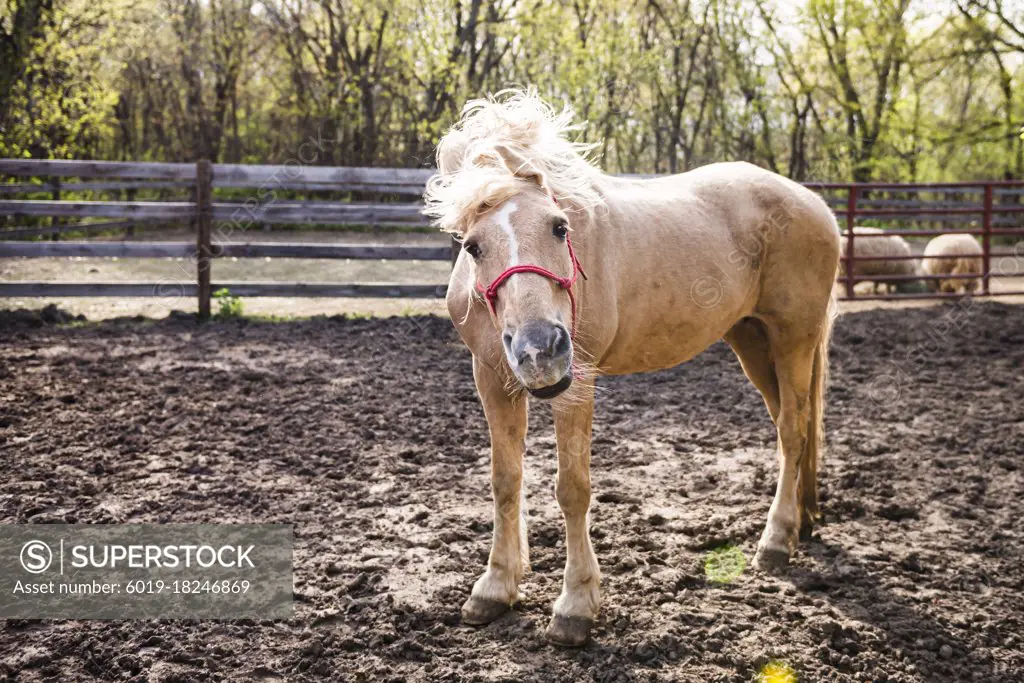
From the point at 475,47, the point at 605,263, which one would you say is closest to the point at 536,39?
the point at 475,47

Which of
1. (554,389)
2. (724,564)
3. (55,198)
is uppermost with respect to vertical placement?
(55,198)

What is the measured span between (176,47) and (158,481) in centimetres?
1804

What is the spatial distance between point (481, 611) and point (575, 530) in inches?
18.0

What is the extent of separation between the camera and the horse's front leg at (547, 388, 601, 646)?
2.73 meters

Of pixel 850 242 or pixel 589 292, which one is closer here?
pixel 589 292

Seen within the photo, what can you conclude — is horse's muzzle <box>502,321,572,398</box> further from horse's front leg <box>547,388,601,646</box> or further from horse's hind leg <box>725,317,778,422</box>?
horse's hind leg <box>725,317,778,422</box>

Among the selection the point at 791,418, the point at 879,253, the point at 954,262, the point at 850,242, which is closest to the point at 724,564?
the point at 791,418

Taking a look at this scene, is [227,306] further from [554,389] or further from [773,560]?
[554,389]

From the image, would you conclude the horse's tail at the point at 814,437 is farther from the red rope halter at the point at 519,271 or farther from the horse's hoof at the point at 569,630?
the red rope halter at the point at 519,271

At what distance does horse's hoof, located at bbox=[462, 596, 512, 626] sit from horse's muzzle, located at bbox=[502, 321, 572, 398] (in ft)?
3.68

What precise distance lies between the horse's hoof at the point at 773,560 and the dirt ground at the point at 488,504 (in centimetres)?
6

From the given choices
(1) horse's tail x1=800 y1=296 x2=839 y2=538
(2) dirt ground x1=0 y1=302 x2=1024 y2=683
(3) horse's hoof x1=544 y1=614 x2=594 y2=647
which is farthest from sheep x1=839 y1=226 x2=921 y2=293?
(3) horse's hoof x1=544 y1=614 x2=594 y2=647

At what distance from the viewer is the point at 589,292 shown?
2.76 metres

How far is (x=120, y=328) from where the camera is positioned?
25.3 feet
